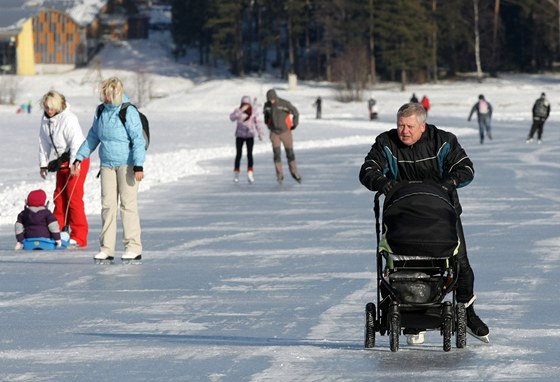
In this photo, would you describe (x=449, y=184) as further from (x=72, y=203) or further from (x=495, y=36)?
(x=495, y=36)

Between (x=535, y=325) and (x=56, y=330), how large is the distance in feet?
9.12

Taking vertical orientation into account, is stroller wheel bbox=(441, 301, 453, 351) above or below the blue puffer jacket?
below

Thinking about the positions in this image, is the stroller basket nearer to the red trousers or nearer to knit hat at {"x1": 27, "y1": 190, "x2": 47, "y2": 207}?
knit hat at {"x1": 27, "y1": 190, "x2": 47, "y2": 207}

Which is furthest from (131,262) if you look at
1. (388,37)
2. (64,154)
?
(388,37)

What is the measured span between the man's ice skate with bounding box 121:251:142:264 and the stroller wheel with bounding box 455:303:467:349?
511cm

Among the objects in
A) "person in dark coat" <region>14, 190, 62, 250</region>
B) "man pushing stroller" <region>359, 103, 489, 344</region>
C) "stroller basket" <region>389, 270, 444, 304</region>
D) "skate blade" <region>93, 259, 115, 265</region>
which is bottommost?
"skate blade" <region>93, 259, 115, 265</region>

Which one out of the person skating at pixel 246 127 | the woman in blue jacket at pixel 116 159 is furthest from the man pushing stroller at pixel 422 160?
the person skating at pixel 246 127

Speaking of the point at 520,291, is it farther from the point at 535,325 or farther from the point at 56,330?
the point at 56,330

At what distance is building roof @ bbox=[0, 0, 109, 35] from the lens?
106688 millimetres

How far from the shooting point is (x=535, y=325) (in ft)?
27.6

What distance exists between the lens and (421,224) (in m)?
7.22

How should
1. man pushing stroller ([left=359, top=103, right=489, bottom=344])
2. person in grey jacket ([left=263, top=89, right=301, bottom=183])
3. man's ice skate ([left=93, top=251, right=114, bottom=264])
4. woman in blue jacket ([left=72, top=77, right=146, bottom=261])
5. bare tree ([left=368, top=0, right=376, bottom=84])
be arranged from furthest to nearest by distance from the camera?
bare tree ([left=368, top=0, right=376, bottom=84]), person in grey jacket ([left=263, top=89, right=301, bottom=183]), man's ice skate ([left=93, top=251, right=114, bottom=264]), woman in blue jacket ([left=72, top=77, right=146, bottom=261]), man pushing stroller ([left=359, top=103, right=489, bottom=344])

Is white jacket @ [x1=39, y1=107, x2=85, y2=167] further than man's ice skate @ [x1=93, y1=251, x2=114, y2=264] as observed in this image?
Yes

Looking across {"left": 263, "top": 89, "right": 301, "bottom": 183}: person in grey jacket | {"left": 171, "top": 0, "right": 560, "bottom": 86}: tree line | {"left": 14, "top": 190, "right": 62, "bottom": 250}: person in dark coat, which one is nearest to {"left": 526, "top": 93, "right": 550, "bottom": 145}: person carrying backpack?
{"left": 263, "top": 89, "right": 301, "bottom": 183}: person in grey jacket
